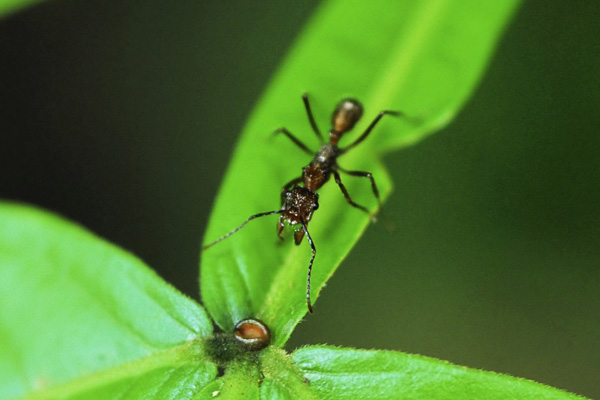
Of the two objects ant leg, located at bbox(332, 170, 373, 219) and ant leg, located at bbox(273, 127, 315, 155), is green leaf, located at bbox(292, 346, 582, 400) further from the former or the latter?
ant leg, located at bbox(273, 127, 315, 155)

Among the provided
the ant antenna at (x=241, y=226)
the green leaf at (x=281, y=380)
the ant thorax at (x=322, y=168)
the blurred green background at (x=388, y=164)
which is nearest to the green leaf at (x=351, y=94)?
the ant antenna at (x=241, y=226)

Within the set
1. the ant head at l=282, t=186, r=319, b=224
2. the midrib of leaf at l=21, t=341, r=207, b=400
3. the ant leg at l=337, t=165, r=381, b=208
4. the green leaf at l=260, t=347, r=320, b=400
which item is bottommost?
the midrib of leaf at l=21, t=341, r=207, b=400

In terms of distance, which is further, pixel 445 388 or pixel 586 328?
pixel 586 328

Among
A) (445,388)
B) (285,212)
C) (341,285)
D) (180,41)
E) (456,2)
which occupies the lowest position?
(341,285)

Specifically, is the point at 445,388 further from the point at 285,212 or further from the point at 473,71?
the point at 473,71

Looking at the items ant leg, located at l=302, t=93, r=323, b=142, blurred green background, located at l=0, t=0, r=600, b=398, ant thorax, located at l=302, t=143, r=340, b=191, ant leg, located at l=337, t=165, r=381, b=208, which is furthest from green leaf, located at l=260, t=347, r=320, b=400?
blurred green background, located at l=0, t=0, r=600, b=398

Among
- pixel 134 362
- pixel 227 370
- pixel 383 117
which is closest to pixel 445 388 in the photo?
pixel 227 370
